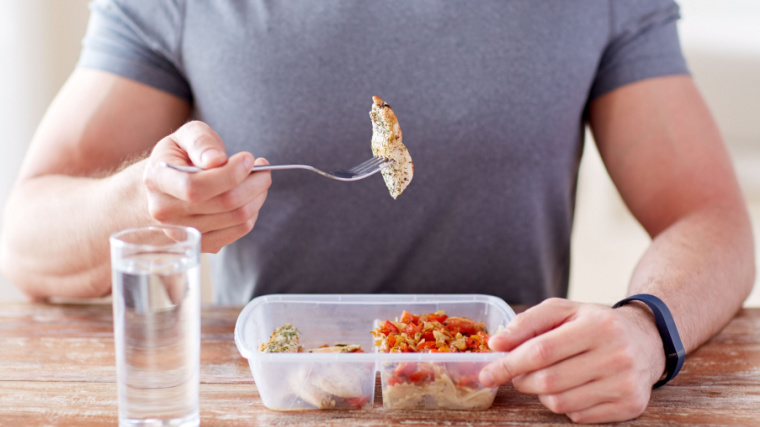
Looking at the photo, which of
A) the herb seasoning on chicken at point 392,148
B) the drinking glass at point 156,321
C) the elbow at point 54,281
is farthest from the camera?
the elbow at point 54,281

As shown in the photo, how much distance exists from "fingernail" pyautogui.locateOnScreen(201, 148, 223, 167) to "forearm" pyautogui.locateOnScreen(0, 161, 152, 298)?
37 cm

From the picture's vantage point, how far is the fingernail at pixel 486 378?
3.02 ft

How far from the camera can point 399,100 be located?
153cm

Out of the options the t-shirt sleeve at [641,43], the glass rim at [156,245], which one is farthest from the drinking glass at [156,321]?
the t-shirt sleeve at [641,43]

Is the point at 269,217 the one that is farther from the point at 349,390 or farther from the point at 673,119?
the point at 673,119

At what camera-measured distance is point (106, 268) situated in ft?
4.40

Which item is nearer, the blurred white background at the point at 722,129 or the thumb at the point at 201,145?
the thumb at the point at 201,145

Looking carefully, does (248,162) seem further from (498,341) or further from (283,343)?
(498,341)

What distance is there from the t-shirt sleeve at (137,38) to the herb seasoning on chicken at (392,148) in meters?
0.65

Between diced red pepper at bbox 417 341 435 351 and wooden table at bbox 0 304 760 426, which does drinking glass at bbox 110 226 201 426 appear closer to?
wooden table at bbox 0 304 760 426

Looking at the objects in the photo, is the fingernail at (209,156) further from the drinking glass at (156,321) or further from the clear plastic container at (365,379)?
the clear plastic container at (365,379)

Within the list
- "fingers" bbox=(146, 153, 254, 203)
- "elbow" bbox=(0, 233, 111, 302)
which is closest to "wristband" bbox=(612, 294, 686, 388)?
"fingers" bbox=(146, 153, 254, 203)

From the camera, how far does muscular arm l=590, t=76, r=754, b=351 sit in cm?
129

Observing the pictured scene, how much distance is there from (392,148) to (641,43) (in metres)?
0.80
